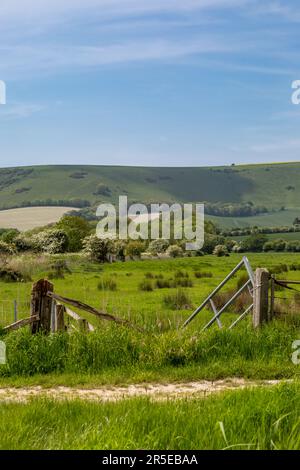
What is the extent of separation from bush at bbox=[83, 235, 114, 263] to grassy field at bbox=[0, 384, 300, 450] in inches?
1839

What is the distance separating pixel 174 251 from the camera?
2618 inches

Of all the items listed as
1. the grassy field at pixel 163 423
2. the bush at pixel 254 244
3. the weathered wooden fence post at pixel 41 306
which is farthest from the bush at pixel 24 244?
the grassy field at pixel 163 423

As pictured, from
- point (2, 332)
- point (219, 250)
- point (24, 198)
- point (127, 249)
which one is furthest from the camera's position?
point (24, 198)

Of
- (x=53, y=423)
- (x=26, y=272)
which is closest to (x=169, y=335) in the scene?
(x=53, y=423)

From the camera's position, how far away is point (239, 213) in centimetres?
17525

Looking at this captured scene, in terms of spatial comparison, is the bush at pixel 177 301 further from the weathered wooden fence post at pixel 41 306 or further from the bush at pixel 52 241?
the bush at pixel 52 241

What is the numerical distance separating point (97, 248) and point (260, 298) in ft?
144

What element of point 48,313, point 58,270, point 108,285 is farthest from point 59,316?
point 58,270

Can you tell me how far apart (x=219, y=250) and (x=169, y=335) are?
191ft

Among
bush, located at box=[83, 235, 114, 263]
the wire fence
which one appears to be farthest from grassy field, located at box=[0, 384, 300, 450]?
bush, located at box=[83, 235, 114, 263]

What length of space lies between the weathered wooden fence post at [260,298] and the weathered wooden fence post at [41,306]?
11.8 feet

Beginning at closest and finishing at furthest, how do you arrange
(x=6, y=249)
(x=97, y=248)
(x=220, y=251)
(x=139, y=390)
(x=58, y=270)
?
(x=139, y=390), (x=58, y=270), (x=6, y=249), (x=97, y=248), (x=220, y=251)

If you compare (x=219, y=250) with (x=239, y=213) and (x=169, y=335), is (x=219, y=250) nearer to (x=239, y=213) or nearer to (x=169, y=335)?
(x=169, y=335)

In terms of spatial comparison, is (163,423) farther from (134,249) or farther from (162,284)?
(134,249)
